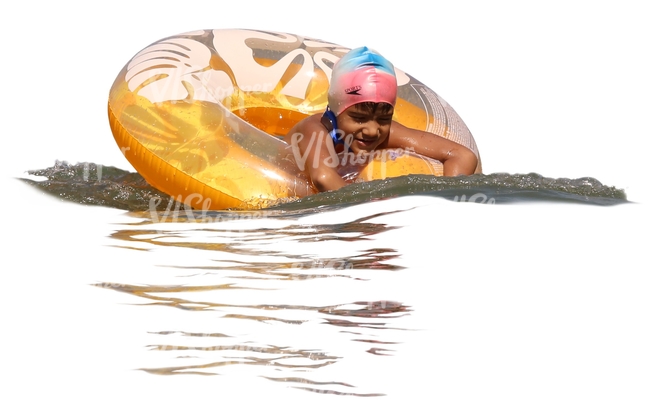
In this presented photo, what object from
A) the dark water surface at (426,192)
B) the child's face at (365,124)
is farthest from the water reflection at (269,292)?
the child's face at (365,124)

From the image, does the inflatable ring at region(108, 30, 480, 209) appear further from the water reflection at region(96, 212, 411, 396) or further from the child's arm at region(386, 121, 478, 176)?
the water reflection at region(96, 212, 411, 396)

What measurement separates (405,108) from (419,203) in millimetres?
2229

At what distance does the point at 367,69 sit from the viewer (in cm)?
633

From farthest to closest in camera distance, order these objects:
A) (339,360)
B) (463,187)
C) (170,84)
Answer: (170,84), (463,187), (339,360)

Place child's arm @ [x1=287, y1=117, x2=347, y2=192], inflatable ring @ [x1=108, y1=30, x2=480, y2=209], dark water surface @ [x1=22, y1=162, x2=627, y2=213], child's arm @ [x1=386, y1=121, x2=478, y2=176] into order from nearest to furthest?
1. dark water surface @ [x1=22, y1=162, x2=627, y2=213]
2. child's arm @ [x1=287, y1=117, x2=347, y2=192]
3. inflatable ring @ [x1=108, y1=30, x2=480, y2=209]
4. child's arm @ [x1=386, y1=121, x2=478, y2=176]

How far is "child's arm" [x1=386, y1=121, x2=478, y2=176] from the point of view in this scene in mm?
6520

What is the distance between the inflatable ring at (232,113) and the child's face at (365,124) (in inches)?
6.1

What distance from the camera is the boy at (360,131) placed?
6.26 m

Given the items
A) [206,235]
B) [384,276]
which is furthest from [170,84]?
[384,276]

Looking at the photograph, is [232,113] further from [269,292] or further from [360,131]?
[269,292]

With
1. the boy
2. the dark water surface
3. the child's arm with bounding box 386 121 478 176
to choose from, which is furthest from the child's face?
the dark water surface

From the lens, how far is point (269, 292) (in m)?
4.29

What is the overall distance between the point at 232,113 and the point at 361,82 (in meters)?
1.17

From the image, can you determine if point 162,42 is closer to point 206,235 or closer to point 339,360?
point 206,235
